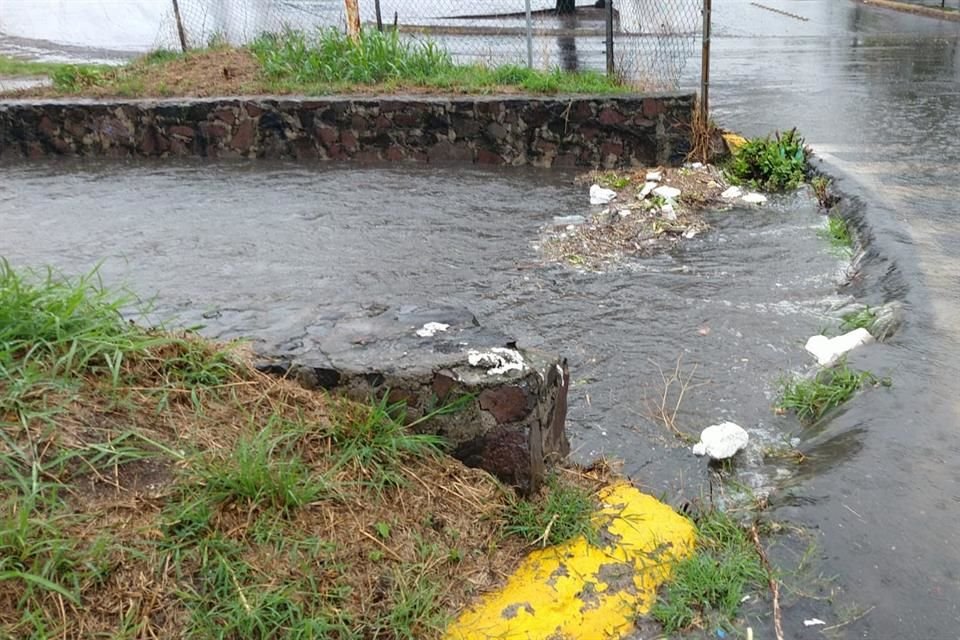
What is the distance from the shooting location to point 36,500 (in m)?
2.47

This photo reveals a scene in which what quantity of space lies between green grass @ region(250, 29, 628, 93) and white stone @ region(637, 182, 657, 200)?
1.64 metres

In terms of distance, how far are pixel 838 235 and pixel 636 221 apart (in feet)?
5.03

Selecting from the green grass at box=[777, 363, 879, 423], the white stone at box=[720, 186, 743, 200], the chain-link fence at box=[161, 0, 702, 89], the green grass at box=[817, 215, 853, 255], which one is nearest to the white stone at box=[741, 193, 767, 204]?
the white stone at box=[720, 186, 743, 200]

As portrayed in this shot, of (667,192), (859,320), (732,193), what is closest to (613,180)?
(667,192)

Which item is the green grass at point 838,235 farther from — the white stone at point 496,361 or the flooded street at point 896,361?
the white stone at point 496,361

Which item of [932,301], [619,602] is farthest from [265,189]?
[619,602]

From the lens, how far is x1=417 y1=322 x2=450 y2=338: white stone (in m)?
3.29

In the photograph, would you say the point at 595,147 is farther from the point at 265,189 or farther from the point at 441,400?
the point at 441,400

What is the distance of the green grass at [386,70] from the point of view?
362 inches

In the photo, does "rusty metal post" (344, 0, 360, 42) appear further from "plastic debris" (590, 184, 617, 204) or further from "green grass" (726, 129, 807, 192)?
"green grass" (726, 129, 807, 192)

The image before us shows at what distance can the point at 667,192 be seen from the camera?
292 inches

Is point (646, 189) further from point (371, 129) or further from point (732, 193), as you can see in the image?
point (371, 129)

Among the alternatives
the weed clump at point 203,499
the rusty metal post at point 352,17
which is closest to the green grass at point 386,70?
the rusty metal post at point 352,17

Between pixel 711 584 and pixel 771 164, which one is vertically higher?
pixel 771 164
